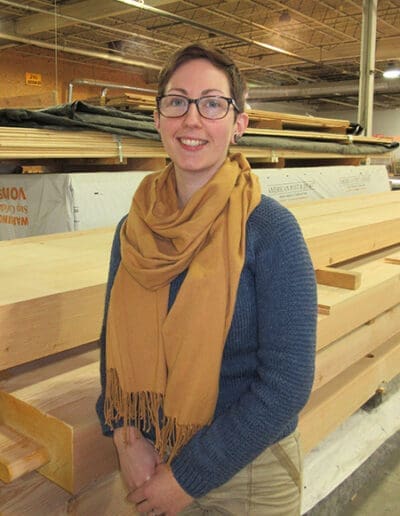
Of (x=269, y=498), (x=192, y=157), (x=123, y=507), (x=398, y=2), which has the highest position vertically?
(x=398, y=2)

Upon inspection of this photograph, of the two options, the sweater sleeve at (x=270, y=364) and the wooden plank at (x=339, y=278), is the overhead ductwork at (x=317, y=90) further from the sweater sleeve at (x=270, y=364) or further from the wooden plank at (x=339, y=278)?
the sweater sleeve at (x=270, y=364)

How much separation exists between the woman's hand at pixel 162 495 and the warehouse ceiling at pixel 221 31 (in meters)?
4.85

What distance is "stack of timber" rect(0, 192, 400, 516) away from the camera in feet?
4.73

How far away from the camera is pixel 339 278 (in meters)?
2.50

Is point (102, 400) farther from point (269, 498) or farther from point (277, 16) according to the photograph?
point (277, 16)

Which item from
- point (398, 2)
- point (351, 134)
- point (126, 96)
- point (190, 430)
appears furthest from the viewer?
point (398, 2)

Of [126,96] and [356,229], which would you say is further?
[126,96]

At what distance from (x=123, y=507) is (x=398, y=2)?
800cm

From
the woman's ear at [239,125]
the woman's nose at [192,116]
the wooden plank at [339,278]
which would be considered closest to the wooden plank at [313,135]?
the wooden plank at [339,278]

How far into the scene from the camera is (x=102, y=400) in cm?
144

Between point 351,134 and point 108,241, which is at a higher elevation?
point 351,134

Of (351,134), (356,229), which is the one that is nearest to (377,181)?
(351,134)

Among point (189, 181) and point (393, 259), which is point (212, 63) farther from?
point (393, 259)

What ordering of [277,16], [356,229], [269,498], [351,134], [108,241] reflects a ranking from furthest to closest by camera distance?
[277,16] < [351,134] < [356,229] < [108,241] < [269,498]
